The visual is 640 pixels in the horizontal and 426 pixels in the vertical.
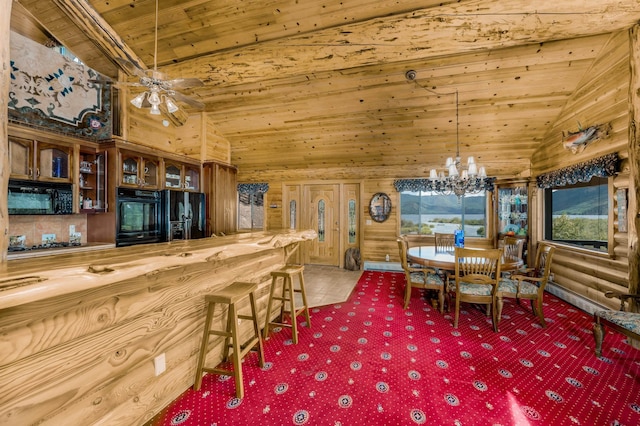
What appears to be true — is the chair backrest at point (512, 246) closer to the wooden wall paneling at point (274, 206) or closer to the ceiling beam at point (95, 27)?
the wooden wall paneling at point (274, 206)

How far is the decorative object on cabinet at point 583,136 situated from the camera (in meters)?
3.35

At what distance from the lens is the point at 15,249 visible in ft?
10.4

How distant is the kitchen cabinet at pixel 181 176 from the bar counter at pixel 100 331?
3.09 meters

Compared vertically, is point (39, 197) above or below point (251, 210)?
above

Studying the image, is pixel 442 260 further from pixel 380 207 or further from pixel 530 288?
pixel 380 207

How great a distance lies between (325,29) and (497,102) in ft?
9.89

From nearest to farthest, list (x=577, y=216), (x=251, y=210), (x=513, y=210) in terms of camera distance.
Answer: (x=513, y=210) < (x=577, y=216) < (x=251, y=210)

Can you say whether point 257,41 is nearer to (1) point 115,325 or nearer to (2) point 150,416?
(1) point 115,325

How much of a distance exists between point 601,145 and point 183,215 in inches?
250

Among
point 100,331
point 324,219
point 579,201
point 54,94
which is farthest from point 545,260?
point 54,94

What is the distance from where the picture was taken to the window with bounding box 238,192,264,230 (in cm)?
698

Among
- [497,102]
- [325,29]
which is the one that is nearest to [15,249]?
[325,29]

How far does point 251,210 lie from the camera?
7.06m

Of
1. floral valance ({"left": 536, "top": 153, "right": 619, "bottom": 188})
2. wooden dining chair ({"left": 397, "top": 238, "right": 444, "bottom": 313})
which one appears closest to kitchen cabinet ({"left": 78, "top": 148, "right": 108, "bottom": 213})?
wooden dining chair ({"left": 397, "top": 238, "right": 444, "bottom": 313})
